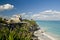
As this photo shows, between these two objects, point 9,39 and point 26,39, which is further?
point 26,39

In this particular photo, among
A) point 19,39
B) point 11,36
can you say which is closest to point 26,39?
point 19,39

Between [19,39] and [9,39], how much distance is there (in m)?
0.94

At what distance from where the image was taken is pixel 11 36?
1059 cm

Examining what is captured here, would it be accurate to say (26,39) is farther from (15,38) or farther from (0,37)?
(0,37)

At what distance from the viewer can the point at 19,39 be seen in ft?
36.7

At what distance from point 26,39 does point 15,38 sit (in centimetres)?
83

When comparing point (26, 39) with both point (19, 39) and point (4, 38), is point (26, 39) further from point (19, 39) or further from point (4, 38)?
point (4, 38)

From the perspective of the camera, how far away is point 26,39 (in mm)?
11422

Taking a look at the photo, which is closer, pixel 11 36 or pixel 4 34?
pixel 11 36

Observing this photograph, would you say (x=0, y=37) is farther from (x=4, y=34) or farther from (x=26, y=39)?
(x=26, y=39)

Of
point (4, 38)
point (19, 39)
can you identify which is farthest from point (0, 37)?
point (19, 39)

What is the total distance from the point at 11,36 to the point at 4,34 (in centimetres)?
103

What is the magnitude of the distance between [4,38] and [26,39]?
144cm

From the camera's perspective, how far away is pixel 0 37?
35.4 ft
